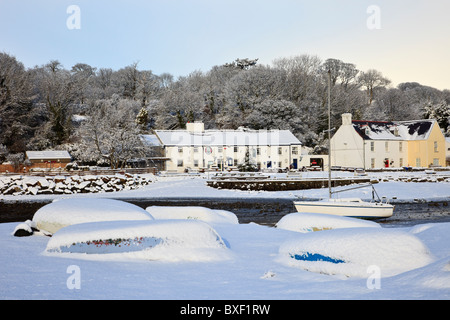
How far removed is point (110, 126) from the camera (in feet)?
226

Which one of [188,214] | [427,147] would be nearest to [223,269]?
[188,214]

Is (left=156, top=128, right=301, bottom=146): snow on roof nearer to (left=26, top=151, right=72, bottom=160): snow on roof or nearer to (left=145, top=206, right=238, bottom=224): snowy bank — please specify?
(left=26, top=151, right=72, bottom=160): snow on roof

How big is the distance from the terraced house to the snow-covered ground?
186ft

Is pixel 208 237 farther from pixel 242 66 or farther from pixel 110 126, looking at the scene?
pixel 242 66

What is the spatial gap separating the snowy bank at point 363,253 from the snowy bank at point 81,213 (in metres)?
5.78

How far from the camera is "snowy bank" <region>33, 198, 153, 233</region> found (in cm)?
1321

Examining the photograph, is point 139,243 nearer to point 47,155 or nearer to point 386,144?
point 47,155

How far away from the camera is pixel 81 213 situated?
13.3 m

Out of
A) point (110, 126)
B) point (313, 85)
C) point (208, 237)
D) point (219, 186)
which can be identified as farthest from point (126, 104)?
point (208, 237)

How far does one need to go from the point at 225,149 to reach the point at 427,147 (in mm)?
34324

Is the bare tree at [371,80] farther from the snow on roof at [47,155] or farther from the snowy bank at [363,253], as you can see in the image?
Answer: the snowy bank at [363,253]

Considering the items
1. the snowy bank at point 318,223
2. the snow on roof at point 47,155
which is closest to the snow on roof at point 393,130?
the snow on roof at point 47,155

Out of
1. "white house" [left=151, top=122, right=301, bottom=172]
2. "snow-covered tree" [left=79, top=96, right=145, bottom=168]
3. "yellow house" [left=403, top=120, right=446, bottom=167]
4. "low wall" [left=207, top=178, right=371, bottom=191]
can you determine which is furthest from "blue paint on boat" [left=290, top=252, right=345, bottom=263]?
"yellow house" [left=403, top=120, right=446, bottom=167]

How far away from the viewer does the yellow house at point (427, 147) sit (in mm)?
70438
